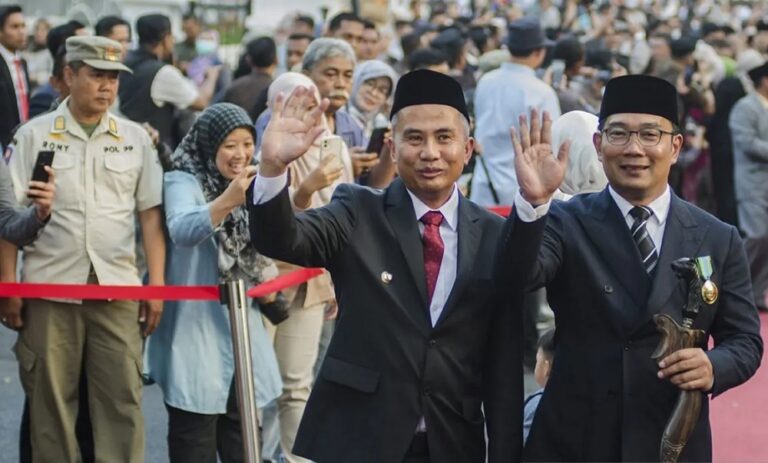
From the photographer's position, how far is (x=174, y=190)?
6938 mm

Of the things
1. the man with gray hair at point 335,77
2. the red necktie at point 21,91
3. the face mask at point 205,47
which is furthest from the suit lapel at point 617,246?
the face mask at point 205,47

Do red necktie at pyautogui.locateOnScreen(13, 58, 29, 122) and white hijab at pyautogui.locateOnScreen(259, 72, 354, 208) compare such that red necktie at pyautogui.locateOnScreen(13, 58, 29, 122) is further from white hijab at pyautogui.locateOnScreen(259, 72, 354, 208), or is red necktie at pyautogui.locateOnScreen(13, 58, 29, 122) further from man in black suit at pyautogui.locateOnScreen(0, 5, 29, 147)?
white hijab at pyautogui.locateOnScreen(259, 72, 354, 208)

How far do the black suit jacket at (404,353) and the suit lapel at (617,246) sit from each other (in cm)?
31

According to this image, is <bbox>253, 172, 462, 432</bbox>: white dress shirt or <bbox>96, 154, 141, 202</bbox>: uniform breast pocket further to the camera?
<bbox>96, 154, 141, 202</bbox>: uniform breast pocket

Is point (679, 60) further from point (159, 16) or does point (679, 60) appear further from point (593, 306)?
point (593, 306)

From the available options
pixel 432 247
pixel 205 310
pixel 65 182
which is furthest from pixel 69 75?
pixel 432 247

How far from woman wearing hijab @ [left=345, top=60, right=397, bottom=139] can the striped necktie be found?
4611mm

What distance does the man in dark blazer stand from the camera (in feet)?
15.1

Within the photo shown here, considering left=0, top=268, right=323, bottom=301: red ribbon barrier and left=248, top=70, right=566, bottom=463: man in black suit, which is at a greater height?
left=248, top=70, right=566, bottom=463: man in black suit

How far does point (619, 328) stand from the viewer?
4613 millimetres

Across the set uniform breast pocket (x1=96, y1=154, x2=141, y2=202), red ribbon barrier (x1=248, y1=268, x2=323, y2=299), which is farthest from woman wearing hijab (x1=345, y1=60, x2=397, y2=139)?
uniform breast pocket (x1=96, y1=154, x2=141, y2=202)

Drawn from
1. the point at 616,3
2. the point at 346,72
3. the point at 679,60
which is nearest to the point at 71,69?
the point at 346,72

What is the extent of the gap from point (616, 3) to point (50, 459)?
25.3 meters

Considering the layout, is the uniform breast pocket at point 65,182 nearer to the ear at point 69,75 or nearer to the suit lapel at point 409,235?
the ear at point 69,75
